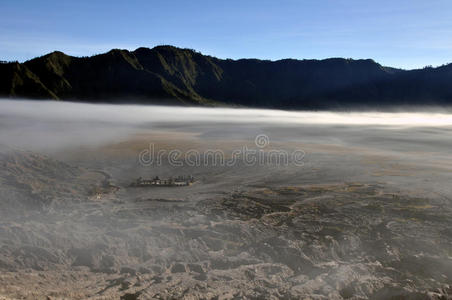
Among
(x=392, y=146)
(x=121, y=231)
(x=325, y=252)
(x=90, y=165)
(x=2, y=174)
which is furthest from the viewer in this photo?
(x=392, y=146)

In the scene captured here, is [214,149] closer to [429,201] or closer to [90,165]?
[90,165]

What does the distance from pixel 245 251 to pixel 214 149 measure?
4142 centimetres

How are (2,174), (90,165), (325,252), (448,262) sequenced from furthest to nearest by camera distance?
(90,165) < (2,174) < (325,252) < (448,262)

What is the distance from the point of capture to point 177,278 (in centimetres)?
2242

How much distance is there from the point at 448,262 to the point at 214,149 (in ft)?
152

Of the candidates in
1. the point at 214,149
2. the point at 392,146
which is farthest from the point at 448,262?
the point at 392,146

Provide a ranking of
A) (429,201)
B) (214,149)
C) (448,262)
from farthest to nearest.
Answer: (214,149) → (429,201) → (448,262)

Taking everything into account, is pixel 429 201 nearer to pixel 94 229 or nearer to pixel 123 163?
pixel 94 229

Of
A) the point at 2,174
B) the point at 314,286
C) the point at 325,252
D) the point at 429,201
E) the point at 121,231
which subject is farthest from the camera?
the point at 429,201

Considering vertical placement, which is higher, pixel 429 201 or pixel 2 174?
pixel 2 174

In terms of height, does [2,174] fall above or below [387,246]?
above

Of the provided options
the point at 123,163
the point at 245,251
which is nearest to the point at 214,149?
the point at 123,163

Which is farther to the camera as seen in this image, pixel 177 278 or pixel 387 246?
pixel 387 246

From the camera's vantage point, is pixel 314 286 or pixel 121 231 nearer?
pixel 314 286
